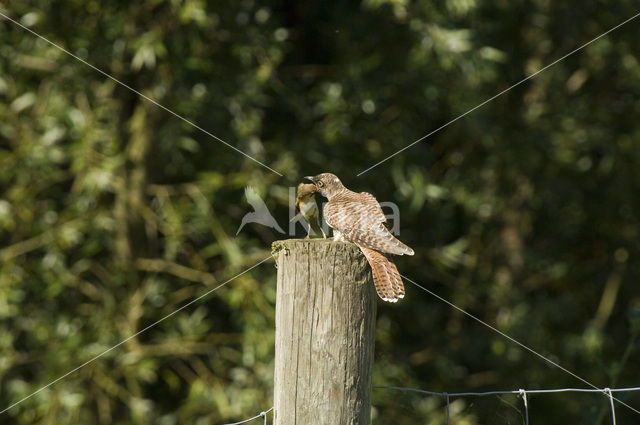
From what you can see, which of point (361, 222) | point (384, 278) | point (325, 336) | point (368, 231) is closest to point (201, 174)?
point (361, 222)

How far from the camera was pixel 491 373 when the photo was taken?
19.9 ft

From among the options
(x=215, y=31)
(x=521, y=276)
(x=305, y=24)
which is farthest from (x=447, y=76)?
(x=521, y=276)

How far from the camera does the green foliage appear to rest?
16.2 ft

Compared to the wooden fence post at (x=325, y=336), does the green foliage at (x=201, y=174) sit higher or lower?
higher

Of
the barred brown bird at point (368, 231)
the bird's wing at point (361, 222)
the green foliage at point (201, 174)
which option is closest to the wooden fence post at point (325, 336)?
the barred brown bird at point (368, 231)

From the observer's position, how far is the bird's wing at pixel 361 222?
2.40m

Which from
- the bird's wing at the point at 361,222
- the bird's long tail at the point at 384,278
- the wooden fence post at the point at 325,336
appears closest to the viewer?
the wooden fence post at the point at 325,336

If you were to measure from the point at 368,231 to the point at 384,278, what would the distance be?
1.23ft

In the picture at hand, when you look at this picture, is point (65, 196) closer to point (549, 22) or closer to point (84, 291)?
point (84, 291)

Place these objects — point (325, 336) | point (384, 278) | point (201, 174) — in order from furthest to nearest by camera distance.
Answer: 1. point (201, 174)
2. point (384, 278)
3. point (325, 336)

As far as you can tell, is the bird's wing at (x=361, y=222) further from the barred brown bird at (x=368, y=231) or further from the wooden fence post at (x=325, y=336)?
the wooden fence post at (x=325, y=336)

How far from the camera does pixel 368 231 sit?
249 centimetres

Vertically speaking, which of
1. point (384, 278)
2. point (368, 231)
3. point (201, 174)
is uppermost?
point (201, 174)

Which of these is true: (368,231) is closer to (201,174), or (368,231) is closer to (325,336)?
(325,336)
